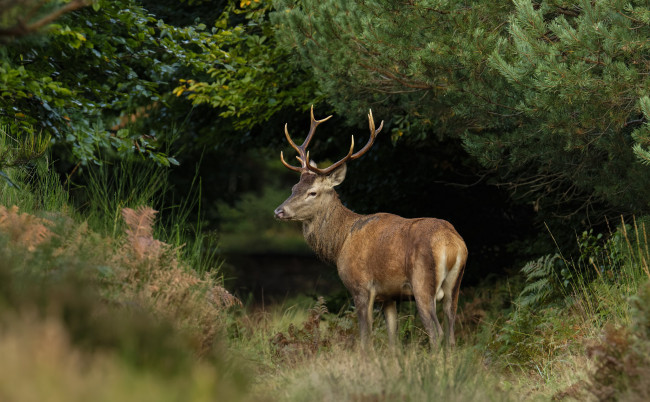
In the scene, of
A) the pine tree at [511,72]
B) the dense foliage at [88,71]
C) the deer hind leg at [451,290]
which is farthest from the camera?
the deer hind leg at [451,290]

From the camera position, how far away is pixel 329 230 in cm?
837

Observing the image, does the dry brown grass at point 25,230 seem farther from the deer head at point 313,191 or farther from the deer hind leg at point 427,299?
the deer hind leg at point 427,299

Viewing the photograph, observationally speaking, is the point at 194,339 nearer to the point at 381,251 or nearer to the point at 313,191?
the point at 381,251

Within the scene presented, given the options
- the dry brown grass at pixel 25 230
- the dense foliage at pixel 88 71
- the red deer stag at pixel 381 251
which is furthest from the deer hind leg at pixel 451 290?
the dry brown grass at pixel 25 230

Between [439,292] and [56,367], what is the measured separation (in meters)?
4.35

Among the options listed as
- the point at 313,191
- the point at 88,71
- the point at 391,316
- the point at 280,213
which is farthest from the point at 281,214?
the point at 88,71

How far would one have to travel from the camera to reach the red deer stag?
737 cm

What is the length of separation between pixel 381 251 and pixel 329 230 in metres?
0.78

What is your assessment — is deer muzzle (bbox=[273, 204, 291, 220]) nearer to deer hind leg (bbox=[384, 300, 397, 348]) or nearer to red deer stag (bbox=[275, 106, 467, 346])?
red deer stag (bbox=[275, 106, 467, 346])

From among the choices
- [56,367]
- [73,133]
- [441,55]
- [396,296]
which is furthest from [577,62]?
[56,367]

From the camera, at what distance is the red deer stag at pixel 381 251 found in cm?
737

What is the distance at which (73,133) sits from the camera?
303 inches

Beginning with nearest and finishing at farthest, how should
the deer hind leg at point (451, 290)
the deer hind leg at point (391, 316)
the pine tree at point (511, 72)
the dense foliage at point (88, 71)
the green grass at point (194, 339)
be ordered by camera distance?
the green grass at point (194, 339)
the dense foliage at point (88, 71)
the pine tree at point (511, 72)
the deer hind leg at point (451, 290)
the deer hind leg at point (391, 316)

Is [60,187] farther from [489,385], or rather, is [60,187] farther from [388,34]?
[489,385]
